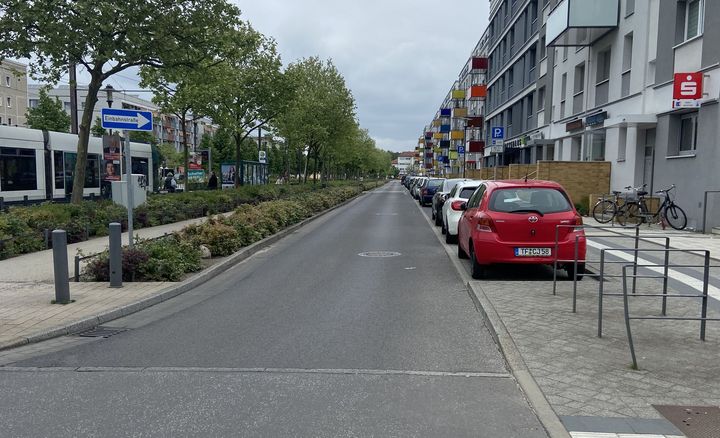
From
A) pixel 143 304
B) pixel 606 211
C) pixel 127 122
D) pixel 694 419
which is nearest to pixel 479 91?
pixel 606 211

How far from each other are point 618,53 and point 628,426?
21381mm

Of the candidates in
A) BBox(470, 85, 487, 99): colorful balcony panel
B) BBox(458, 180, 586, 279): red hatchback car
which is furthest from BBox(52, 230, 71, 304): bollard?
BBox(470, 85, 487, 99): colorful balcony panel

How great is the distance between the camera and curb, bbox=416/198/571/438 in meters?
3.72

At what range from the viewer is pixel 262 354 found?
5301 millimetres

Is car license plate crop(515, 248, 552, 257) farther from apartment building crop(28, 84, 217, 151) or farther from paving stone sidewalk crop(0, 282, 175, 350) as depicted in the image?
apartment building crop(28, 84, 217, 151)

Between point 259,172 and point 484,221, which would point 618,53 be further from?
point 259,172

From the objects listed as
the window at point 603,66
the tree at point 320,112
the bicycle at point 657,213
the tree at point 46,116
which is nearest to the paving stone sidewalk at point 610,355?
the bicycle at point 657,213

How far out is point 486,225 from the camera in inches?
343

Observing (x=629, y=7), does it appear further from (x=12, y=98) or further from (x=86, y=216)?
(x=12, y=98)

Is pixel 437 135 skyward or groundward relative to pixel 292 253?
skyward

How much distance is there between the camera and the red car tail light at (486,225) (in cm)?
862

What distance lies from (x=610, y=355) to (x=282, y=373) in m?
2.85

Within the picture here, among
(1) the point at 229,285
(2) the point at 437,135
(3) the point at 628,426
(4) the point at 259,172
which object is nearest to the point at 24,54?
(1) the point at 229,285

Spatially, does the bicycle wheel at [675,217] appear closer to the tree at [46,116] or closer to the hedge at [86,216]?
the hedge at [86,216]
